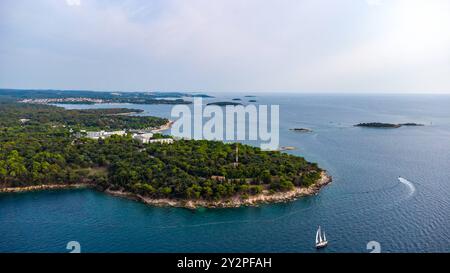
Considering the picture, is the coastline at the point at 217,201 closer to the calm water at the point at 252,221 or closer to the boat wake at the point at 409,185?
the calm water at the point at 252,221

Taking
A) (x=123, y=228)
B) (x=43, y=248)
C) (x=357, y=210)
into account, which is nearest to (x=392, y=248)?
(x=357, y=210)

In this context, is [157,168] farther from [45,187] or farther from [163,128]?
[163,128]

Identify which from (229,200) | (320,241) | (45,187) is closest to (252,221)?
(229,200)

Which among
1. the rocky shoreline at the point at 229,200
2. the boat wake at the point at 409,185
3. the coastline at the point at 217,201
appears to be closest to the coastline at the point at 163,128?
the coastline at the point at 217,201

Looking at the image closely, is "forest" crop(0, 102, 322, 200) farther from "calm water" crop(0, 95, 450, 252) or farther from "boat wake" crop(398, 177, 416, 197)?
"boat wake" crop(398, 177, 416, 197)

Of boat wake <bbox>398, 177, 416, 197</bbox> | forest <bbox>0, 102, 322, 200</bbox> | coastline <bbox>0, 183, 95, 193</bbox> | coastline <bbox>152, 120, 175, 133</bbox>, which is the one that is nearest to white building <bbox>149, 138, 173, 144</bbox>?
forest <bbox>0, 102, 322, 200</bbox>

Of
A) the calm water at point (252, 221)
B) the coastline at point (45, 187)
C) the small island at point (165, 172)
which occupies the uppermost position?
the small island at point (165, 172)
